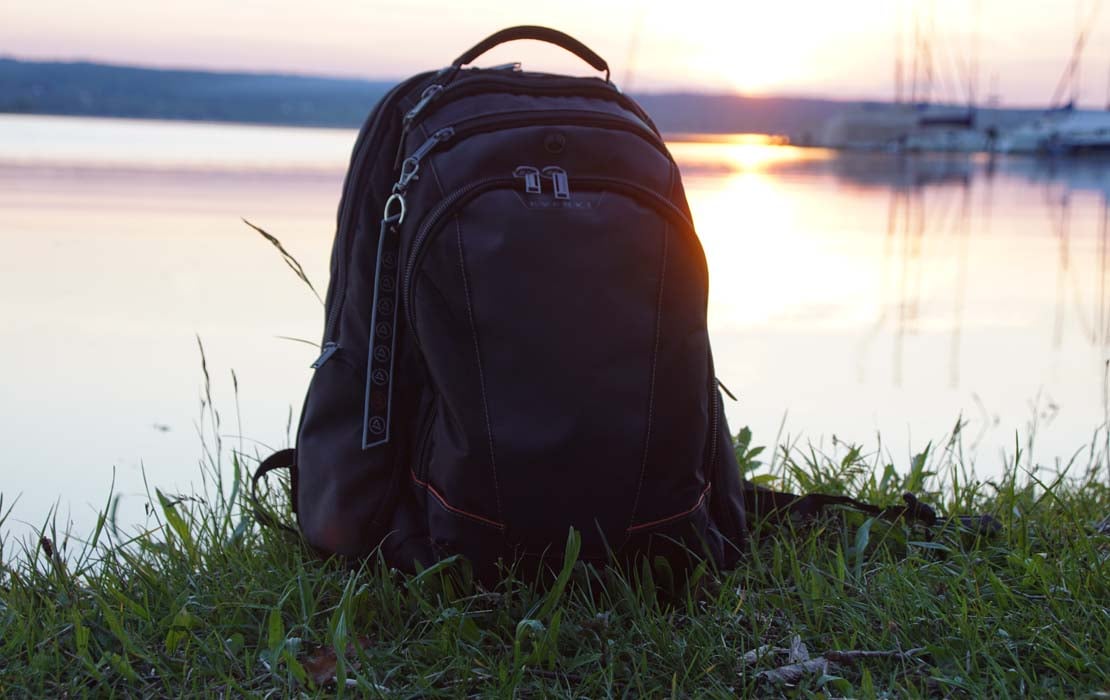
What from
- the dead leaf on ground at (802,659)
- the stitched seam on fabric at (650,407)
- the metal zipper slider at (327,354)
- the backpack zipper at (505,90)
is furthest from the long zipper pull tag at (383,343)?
the dead leaf on ground at (802,659)

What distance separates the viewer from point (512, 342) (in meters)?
1.95

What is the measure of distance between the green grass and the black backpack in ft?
0.34

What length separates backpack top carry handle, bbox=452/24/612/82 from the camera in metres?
2.23

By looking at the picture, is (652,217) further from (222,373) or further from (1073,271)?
(1073,271)

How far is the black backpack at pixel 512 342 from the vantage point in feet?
6.43

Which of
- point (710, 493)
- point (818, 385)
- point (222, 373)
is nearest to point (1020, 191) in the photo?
point (818, 385)

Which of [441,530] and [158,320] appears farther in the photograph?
[158,320]

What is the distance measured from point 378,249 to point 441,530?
541 mm

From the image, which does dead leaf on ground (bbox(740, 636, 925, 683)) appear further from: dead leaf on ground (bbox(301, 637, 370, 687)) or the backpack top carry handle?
the backpack top carry handle

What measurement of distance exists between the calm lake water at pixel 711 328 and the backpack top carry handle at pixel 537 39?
1.19 m

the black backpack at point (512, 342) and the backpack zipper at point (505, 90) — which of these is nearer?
the black backpack at point (512, 342)

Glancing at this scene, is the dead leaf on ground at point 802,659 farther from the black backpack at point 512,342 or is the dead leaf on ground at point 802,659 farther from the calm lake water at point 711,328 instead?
the calm lake water at point 711,328

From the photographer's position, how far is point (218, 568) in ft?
7.52

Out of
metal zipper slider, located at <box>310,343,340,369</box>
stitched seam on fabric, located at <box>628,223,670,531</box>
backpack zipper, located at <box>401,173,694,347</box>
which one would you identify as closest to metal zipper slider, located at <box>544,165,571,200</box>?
backpack zipper, located at <box>401,173,694,347</box>
